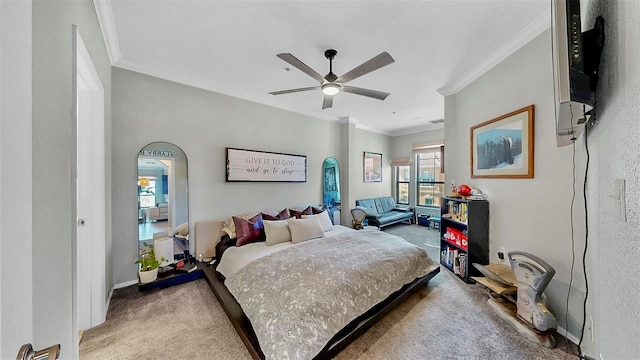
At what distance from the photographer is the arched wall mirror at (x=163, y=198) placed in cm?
283

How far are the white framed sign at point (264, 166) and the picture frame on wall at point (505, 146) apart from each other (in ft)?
9.52

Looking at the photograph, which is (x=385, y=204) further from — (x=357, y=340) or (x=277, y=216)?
(x=357, y=340)

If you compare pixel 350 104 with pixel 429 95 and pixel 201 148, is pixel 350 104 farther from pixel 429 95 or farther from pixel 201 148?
pixel 201 148

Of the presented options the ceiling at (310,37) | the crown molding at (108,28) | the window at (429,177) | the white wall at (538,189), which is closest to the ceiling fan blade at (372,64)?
the ceiling at (310,37)

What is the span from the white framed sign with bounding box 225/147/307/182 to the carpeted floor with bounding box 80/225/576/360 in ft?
5.90

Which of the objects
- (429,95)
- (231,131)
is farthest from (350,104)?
(231,131)

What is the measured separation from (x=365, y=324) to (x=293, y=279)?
740mm

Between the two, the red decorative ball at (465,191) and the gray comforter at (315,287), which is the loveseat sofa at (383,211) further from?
the gray comforter at (315,287)

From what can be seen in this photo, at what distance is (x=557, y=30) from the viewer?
1014 millimetres

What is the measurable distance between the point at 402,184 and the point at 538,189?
481 cm

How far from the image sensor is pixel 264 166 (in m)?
3.92

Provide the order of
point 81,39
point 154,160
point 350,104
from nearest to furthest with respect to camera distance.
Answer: point 81,39
point 154,160
point 350,104

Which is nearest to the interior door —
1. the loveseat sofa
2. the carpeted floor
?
the carpeted floor
